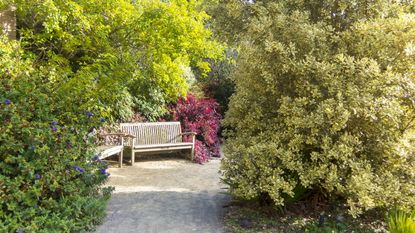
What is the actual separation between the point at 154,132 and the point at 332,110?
546cm

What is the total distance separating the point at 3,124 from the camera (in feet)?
12.0

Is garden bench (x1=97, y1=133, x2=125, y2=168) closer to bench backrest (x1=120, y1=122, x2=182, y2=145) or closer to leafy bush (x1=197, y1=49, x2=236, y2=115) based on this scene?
bench backrest (x1=120, y1=122, x2=182, y2=145)

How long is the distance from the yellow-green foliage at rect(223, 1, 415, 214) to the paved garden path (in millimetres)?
736

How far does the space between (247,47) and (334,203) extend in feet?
8.67

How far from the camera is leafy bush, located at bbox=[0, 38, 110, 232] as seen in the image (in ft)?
11.2

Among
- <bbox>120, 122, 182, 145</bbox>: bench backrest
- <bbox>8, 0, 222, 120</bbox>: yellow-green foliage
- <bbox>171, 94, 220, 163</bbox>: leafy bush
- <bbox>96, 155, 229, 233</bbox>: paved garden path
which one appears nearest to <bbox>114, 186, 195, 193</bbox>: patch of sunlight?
<bbox>96, 155, 229, 233</bbox>: paved garden path

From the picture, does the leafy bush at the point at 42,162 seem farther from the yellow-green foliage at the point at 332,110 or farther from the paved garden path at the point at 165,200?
the yellow-green foliage at the point at 332,110

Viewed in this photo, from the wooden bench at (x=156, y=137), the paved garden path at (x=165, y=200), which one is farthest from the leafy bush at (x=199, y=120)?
the paved garden path at (x=165, y=200)

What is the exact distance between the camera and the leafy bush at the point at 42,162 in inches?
134

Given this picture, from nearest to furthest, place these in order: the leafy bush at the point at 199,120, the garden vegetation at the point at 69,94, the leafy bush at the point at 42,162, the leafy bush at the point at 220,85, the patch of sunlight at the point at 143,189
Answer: the leafy bush at the point at 42,162, the garden vegetation at the point at 69,94, the patch of sunlight at the point at 143,189, the leafy bush at the point at 199,120, the leafy bush at the point at 220,85

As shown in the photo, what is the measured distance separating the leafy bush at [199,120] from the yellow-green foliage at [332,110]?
14.6 ft

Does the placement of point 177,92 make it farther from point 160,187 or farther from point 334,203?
point 334,203

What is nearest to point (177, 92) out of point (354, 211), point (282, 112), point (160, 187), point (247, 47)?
point (160, 187)

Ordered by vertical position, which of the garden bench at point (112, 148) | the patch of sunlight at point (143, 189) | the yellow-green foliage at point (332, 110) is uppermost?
the yellow-green foliage at point (332, 110)
